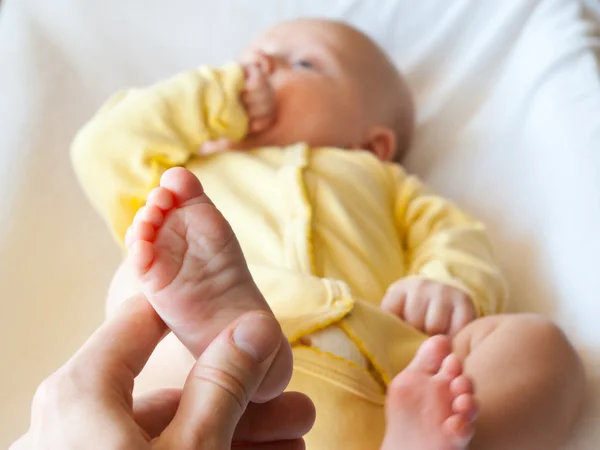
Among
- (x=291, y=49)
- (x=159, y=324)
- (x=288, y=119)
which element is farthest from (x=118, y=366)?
(x=291, y=49)

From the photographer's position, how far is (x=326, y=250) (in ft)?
2.95

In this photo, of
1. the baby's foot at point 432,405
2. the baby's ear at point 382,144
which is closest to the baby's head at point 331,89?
the baby's ear at point 382,144

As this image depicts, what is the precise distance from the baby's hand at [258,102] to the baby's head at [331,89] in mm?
22

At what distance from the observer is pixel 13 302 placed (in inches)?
39.3

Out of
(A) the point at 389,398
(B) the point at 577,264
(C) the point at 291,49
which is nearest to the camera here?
(A) the point at 389,398

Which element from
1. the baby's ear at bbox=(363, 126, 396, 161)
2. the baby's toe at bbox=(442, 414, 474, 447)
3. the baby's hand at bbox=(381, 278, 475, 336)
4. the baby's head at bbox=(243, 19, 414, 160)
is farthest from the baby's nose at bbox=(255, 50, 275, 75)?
the baby's toe at bbox=(442, 414, 474, 447)

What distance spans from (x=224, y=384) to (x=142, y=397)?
114mm

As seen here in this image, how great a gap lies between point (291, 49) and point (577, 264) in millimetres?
598

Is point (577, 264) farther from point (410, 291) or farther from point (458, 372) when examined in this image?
point (458, 372)

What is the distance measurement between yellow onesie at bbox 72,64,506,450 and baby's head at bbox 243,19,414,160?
0.07m

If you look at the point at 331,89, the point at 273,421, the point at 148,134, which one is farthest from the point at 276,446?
the point at 331,89

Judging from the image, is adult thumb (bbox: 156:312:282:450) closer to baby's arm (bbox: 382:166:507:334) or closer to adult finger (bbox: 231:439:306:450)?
adult finger (bbox: 231:439:306:450)

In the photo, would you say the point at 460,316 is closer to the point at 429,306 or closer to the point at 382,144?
the point at 429,306

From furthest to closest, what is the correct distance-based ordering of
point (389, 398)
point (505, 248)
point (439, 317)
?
point (505, 248), point (439, 317), point (389, 398)
